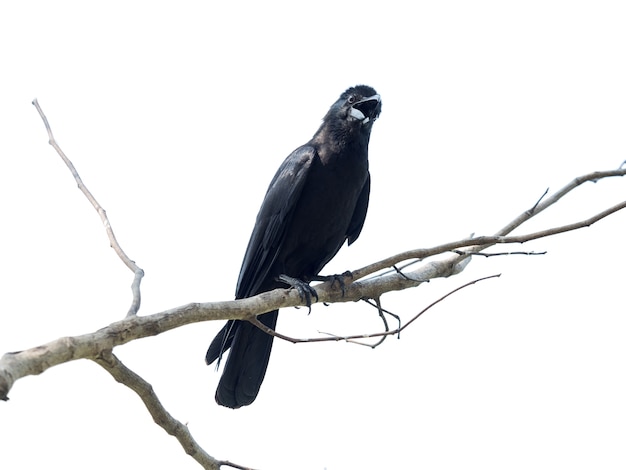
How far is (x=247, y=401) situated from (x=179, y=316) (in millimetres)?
2493

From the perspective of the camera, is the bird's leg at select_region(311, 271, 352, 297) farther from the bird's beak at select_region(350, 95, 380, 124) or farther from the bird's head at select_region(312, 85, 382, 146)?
the bird's beak at select_region(350, 95, 380, 124)

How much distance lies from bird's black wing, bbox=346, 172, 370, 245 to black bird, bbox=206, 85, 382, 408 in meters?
0.40

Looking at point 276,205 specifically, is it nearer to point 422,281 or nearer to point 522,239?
point 422,281

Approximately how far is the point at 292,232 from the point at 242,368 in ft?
3.46

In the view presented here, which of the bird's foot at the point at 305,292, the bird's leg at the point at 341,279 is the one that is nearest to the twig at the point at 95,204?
the bird's foot at the point at 305,292

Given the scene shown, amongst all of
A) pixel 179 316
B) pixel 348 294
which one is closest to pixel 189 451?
pixel 179 316

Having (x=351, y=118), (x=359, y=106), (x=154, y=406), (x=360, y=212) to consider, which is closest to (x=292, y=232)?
(x=360, y=212)

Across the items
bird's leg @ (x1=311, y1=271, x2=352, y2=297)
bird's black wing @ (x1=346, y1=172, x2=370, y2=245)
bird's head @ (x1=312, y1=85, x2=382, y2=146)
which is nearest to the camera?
bird's leg @ (x1=311, y1=271, x2=352, y2=297)

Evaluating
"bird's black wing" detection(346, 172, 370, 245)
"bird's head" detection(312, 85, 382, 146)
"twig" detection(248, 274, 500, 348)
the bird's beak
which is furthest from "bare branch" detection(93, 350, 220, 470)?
the bird's beak

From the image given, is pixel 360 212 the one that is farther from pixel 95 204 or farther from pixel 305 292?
pixel 95 204

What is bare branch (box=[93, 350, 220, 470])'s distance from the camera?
136 inches

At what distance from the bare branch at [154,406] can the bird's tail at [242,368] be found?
76.2 inches

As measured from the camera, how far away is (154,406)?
3.69 m

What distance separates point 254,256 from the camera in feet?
19.2
